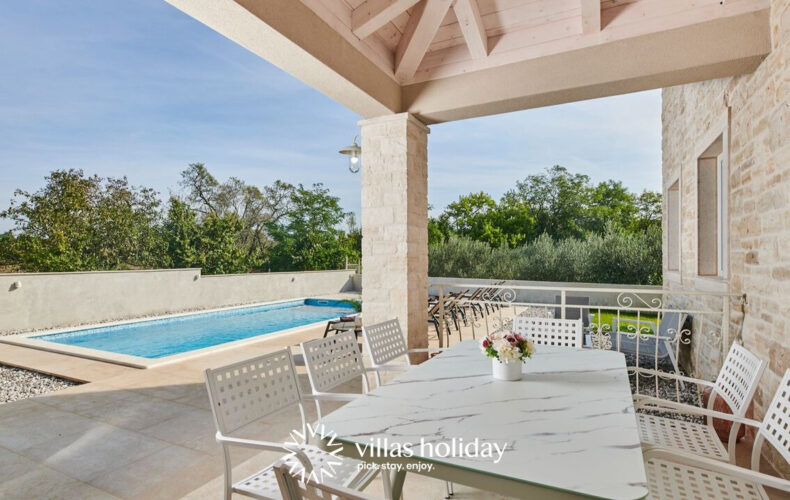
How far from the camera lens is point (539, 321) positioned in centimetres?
300

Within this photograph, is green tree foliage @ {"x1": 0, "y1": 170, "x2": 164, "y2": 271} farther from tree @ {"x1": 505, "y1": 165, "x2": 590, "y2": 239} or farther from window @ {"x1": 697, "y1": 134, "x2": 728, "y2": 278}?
window @ {"x1": 697, "y1": 134, "x2": 728, "y2": 278}

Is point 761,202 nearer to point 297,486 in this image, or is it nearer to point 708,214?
point 708,214

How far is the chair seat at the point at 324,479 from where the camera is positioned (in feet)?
4.79

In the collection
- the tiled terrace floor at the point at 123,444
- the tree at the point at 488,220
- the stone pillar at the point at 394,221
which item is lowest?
the tiled terrace floor at the point at 123,444

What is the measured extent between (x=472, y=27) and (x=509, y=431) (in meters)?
2.67

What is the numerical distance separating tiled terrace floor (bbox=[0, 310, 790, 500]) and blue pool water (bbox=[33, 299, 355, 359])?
338cm

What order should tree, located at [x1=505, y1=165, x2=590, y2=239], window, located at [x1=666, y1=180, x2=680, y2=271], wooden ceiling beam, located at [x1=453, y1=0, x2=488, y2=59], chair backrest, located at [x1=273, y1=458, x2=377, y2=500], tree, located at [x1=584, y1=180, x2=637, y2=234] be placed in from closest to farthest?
chair backrest, located at [x1=273, y1=458, x2=377, y2=500]
wooden ceiling beam, located at [x1=453, y1=0, x2=488, y2=59]
window, located at [x1=666, y1=180, x2=680, y2=271]
tree, located at [x1=584, y1=180, x2=637, y2=234]
tree, located at [x1=505, y1=165, x2=590, y2=239]

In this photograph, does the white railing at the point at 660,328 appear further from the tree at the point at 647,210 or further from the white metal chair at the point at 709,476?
the tree at the point at 647,210

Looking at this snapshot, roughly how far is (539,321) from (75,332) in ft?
27.6

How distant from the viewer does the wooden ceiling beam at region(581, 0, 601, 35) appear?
271 cm

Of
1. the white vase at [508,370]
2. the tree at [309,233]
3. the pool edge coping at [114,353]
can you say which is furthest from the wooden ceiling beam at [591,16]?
the tree at [309,233]

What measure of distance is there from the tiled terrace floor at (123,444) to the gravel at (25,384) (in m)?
0.30

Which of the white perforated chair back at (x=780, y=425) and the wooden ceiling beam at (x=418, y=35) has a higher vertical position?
the wooden ceiling beam at (x=418, y=35)

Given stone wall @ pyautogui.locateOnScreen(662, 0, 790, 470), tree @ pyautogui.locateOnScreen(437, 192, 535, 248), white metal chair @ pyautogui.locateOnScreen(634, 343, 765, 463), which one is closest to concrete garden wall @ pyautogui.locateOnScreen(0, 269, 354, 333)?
tree @ pyautogui.locateOnScreen(437, 192, 535, 248)
